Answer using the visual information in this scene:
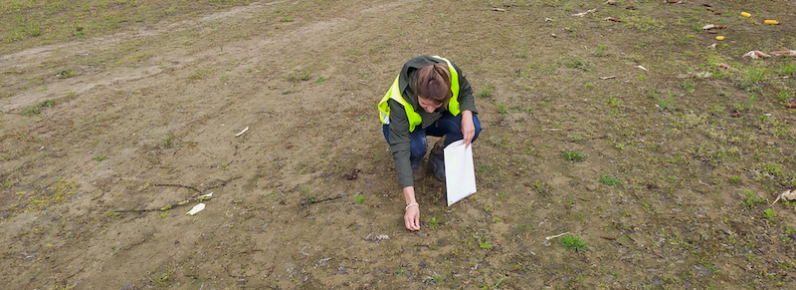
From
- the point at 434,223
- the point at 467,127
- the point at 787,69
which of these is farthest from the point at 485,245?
the point at 787,69

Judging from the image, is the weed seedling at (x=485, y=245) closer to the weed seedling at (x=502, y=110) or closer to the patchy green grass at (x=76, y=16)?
the weed seedling at (x=502, y=110)

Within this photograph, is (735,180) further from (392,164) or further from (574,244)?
(392,164)

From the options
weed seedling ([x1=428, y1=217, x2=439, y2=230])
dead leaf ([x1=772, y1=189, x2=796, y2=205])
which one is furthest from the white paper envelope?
dead leaf ([x1=772, y1=189, x2=796, y2=205])

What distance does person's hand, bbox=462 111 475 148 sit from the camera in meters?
2.95

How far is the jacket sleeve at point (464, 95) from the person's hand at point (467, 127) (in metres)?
0.06

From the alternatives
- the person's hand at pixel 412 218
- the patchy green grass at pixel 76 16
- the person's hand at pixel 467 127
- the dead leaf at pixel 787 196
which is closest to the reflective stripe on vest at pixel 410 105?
the person's hand at pixel 467 127

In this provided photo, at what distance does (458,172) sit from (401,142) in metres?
0.54

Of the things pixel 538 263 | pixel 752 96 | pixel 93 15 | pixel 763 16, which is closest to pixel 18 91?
pixel 93 15

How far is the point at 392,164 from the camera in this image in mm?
3854

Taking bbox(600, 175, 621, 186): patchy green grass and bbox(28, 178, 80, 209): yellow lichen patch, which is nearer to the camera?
bbox(600, 175, 621, 186): patchy green grass

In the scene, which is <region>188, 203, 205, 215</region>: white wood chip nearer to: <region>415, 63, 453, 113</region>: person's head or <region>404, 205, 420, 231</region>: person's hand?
<region>404, 205, 420, 231</region>: person's hand

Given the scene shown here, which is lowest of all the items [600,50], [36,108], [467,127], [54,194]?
[54,194]

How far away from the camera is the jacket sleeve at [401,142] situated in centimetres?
278

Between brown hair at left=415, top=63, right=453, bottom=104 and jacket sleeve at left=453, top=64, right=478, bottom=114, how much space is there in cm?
48
